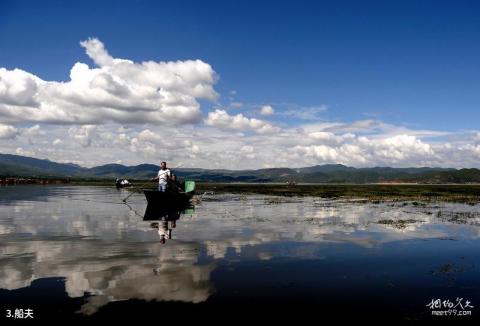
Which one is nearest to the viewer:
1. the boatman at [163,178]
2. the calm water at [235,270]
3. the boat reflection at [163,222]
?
the calm water at [235,270]

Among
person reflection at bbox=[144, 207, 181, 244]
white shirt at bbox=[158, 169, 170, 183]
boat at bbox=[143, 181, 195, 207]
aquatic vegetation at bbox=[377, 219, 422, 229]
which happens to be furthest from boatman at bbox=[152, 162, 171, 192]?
aquatic vegetation at bbox=[377, 219, 422, 229]

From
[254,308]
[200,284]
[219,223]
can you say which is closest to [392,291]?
[254,308]

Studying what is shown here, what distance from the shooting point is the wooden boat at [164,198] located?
36.0m

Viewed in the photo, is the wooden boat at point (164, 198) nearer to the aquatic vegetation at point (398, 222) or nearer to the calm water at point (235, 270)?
the calm water at point (235, 270)

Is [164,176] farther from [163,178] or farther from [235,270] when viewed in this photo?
[235,270]

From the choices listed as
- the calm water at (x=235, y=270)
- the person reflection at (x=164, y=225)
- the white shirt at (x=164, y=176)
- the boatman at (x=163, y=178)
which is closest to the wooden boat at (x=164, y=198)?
the boatman at (x=163, y=178)

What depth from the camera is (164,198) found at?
37719 millimetres

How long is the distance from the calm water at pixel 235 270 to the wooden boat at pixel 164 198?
10.4m

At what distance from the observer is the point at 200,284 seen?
39.4ft

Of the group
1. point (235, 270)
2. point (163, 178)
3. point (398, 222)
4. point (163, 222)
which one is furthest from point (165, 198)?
point (235, 270)

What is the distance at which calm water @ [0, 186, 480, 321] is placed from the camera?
1009cm

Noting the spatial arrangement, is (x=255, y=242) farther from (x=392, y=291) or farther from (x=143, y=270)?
(x=392, y=291)

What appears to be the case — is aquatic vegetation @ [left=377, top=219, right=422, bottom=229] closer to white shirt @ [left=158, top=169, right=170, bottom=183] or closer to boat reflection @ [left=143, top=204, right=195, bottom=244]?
boat reflection @ [left=143, top=204, right=195, bottom=244]

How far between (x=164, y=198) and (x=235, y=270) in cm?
2480
